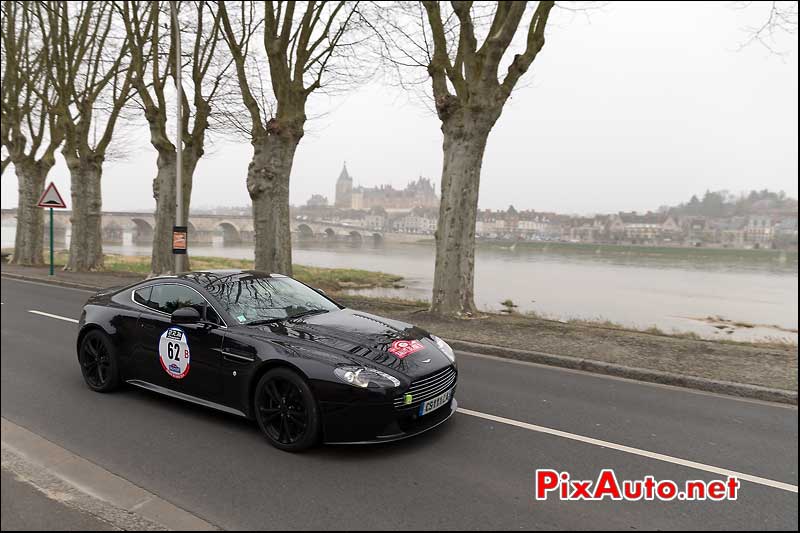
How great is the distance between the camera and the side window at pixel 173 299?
5059mm

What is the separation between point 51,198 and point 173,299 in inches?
643

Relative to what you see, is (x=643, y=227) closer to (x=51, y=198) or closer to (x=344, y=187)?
(x=51, y=198)

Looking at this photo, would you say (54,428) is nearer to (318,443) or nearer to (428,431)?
(318,443)

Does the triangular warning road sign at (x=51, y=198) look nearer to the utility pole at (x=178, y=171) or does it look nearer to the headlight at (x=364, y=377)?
the utility pole at (x=178, y=171)

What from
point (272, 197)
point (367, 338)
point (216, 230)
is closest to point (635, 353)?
point (367, 338)

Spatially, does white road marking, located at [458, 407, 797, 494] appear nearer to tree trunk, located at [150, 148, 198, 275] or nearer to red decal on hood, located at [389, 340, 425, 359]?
red decal on hood, located at [389, 340, 425, 359]

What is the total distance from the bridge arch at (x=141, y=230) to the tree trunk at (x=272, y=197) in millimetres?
63355

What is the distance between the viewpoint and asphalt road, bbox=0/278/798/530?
11.1 feet

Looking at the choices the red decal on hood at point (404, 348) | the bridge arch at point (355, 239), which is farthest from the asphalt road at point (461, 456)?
the bridge arch at point (355, 239)

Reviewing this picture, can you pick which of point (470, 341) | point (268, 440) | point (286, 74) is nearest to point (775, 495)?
point (268, 440)

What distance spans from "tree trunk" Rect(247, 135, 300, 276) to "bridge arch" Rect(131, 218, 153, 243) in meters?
63.4

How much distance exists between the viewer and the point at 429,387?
435 cm

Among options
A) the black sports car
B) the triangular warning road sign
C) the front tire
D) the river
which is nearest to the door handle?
the black sports car

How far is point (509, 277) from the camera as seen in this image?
1275 inches
